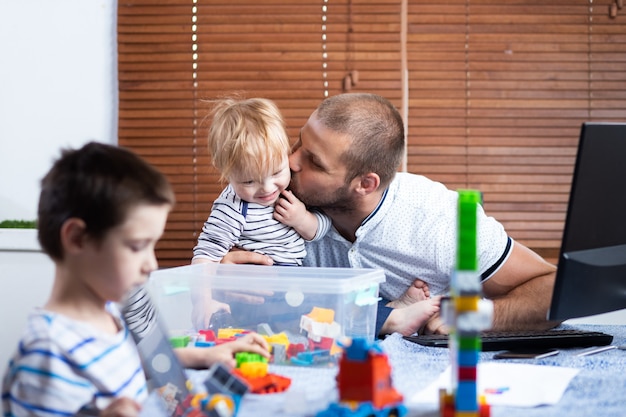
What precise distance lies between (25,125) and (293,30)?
3.14ft

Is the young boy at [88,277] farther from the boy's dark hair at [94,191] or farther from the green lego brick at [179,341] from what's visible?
the green lego brick at [179,341]

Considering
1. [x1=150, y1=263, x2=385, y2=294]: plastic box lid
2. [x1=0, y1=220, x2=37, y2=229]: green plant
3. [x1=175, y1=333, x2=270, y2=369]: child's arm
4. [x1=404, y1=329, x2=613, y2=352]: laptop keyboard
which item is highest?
[x1=150, y1=263, x2=385, y2=294]: plastic box lid

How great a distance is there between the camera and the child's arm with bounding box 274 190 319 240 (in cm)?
161

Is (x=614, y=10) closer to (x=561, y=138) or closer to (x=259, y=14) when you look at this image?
(x=561, y=138)

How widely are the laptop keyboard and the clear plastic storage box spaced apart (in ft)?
0.41

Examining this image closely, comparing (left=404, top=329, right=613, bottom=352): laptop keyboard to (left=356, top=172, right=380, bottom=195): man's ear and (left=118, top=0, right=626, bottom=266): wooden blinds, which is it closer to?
(left=356, top=172, right=380, bottom=195): man's ear

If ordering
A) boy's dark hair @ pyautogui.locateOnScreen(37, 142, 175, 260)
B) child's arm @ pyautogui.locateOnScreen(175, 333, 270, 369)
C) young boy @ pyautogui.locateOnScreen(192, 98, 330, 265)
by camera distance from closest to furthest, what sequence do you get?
boy's dark hair @ pyautogui.locateOnScreen(37, 142, 175, 260) < child's arm @ pyautogui.locateOnScreen(175, 333, 270, 369) < young boy @ pyautogui.locateOnScreen(192, 98, 330, 265)

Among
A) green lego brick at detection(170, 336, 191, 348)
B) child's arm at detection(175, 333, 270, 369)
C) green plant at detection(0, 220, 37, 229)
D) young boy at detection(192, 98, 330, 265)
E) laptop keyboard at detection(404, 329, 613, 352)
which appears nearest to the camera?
child's arm at detection(175, 333, 270, 369)

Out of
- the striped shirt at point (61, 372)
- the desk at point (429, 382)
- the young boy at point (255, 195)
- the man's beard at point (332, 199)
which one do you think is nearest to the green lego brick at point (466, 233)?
the desk at point (429, 382)

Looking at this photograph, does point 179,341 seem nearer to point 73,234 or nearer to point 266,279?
point 266,279

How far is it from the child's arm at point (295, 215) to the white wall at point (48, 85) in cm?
106

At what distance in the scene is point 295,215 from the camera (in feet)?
5.29

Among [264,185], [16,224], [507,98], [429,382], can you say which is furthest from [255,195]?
[507,98]

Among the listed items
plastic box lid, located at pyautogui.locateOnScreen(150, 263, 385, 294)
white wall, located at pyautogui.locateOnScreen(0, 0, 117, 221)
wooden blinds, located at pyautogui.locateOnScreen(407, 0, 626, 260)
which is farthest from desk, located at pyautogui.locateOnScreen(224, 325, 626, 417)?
white wall, located at pyautogui.locateOnScreen(0, 0, 117, 221)
